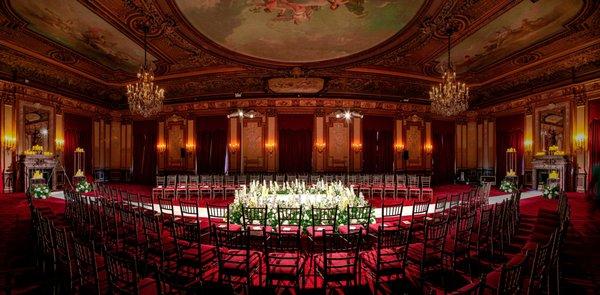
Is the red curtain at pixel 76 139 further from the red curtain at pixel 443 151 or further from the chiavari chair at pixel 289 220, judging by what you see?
the red curtain at pixel 443 151

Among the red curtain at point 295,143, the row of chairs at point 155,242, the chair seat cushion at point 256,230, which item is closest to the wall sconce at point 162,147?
the red curtain at point 295,143

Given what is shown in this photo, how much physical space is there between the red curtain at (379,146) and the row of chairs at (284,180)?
3228 millimetres

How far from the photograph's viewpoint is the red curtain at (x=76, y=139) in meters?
14.2

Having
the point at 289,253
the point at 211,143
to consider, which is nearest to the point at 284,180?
the point at 211,143

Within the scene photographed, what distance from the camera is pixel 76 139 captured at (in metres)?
14.9

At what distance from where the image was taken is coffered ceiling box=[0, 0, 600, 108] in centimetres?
736

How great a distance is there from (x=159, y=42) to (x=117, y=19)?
1682 mm

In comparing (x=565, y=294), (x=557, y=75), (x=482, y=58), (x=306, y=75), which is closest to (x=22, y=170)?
(x=306, y=75)

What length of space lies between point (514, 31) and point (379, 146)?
340 inches

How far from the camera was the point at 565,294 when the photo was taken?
3832 millimetres

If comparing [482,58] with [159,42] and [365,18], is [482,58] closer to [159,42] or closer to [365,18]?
[365,18]

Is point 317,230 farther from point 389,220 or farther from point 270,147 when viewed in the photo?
point 270,147

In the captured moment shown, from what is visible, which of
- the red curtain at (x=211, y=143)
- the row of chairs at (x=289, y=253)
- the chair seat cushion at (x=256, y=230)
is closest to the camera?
the row of chairs at (x=289, y=253)

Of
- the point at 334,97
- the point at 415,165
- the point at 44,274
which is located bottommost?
the point at 44,274
